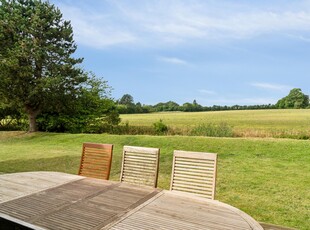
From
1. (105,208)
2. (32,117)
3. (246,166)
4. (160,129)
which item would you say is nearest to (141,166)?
(105,208)

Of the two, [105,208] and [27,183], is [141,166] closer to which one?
[105,208]

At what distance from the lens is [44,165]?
7785mm

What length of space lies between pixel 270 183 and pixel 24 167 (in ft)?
21.9

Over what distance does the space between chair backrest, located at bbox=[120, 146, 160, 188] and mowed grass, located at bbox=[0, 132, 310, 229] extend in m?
1.91

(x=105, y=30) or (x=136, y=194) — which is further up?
(x=105, y=30)

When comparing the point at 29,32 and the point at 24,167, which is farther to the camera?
the point at 29,32

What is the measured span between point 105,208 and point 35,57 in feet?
47.5

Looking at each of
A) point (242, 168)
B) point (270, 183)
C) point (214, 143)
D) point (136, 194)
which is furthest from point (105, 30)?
point (136, 194)

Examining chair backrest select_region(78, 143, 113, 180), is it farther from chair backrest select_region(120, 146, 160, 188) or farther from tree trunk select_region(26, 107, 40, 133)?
tree trunk select_region(26, 107, 40, 133)

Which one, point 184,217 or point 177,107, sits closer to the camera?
point 184,217

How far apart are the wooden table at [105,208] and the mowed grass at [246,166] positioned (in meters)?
2.07

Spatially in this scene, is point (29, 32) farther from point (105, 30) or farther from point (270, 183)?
point (270, 183)

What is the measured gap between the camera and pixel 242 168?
7.32 m

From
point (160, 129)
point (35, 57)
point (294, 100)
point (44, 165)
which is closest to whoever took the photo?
point (44, 165)
